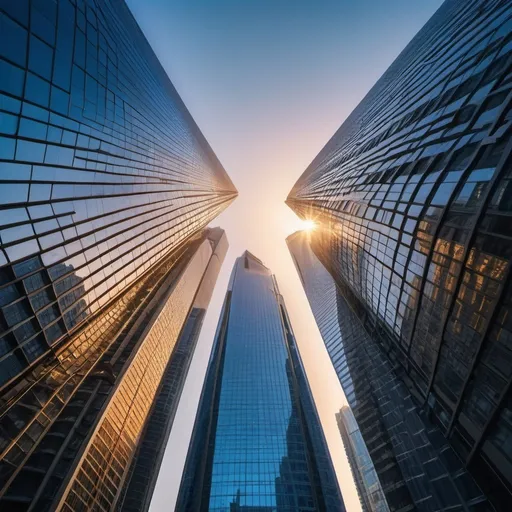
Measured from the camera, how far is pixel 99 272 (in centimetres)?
3077

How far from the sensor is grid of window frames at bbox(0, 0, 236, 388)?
696 inches

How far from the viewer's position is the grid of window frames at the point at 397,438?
87.4 feet

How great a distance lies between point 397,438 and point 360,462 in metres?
113

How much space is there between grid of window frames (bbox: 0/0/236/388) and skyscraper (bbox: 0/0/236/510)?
0.36ft

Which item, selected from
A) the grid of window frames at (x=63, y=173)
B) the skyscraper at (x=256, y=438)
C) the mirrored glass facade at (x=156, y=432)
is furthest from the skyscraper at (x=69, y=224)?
the mirrored glass facade at (x=156, y=432)

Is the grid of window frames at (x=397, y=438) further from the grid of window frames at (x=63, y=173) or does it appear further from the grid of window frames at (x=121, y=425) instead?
the grid of window frames at (x=121, y=425)

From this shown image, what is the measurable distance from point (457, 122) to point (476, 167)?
7324 millimetres

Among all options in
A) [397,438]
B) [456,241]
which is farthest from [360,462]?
[456,241]

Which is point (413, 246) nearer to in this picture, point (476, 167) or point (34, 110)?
point (476, 167)

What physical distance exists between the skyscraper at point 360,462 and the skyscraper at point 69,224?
267 feet

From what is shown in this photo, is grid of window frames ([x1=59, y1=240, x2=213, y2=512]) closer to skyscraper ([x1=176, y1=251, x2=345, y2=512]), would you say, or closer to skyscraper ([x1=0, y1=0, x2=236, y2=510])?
skyscraper ([x1=0, y1=0, x2=236, y2=510])

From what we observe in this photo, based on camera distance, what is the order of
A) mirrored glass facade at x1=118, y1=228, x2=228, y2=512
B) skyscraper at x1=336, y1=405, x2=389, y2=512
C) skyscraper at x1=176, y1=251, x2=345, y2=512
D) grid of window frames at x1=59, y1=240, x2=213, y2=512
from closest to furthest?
grid of window frames at x1=59, y1=240, x2=213, y2=512 < skyscraper at x1=176, y1=251, x2=345, y2=512 < mirrored glass facade at x1=118, y1=228, x2=228, y2=512 < skyscraper at x1=336, y1=405, x2=389, y2=512

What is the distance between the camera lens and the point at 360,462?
12988 cm

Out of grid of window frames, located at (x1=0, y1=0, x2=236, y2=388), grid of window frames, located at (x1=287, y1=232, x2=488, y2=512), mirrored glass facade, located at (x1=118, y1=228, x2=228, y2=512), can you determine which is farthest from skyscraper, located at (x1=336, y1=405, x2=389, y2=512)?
grid of window frames, located at (x1=0, y1=0, x2=236, y2=388)
